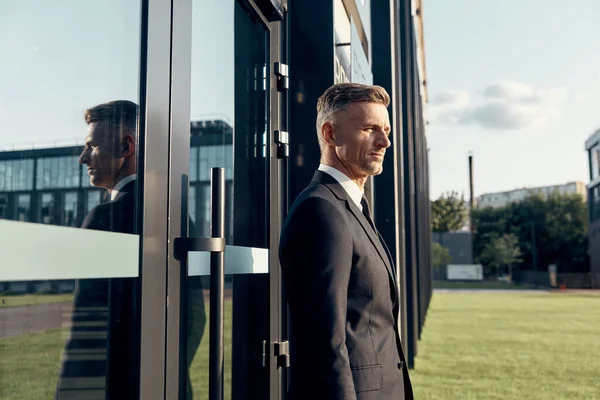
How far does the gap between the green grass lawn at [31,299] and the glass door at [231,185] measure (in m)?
0.35

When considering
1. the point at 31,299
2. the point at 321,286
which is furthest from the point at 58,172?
the point at 321,286

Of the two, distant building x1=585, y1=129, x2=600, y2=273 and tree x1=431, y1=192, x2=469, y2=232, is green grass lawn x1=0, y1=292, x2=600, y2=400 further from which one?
tree x1=431, y1=192, x2=469, y2=232

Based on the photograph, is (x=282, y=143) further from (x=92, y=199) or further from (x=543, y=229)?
(x=543, y=229)

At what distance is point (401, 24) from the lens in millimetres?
8039

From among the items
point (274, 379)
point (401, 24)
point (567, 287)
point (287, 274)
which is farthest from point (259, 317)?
point (567, 287)

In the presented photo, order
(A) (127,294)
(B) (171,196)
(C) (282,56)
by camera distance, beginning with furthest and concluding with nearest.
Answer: (C) (282,56) < (B) (171,196) < (A) (127,294)

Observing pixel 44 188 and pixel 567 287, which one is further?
pixel 567 287

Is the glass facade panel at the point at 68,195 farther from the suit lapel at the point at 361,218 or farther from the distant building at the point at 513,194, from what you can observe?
the distant building at the point at 513,194

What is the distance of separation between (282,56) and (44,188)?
1833mm

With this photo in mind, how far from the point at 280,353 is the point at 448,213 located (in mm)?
64577

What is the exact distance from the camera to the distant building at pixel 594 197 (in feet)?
156

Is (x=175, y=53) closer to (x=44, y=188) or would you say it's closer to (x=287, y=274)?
(x=44, y=188)

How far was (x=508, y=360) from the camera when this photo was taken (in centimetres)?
823

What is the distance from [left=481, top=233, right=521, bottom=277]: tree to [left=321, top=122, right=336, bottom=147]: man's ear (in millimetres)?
59094
